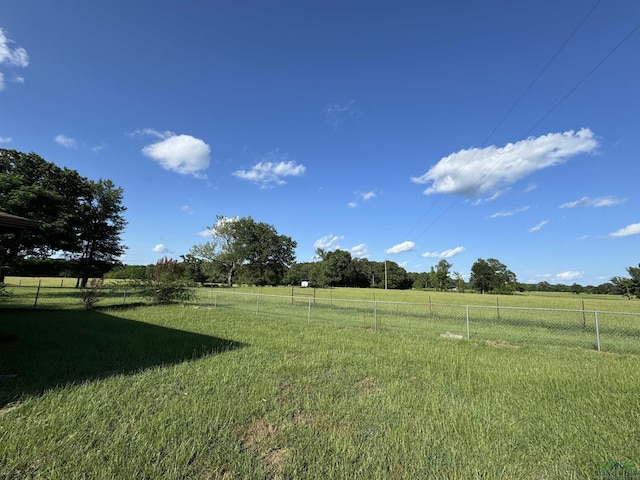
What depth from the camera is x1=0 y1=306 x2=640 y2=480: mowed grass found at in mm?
2771

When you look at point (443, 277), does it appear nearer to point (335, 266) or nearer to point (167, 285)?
point (335, 266)

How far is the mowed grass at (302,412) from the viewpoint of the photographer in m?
2.77

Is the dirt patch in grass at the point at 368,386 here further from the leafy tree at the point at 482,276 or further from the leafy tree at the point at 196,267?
the leafy tree at the point at 482,276

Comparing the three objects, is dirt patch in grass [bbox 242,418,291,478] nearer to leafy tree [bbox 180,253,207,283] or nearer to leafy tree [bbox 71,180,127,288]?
leafy tree [bbox 71,180,127,288]

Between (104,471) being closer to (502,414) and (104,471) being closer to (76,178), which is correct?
(502,414)

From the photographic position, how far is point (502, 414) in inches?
158

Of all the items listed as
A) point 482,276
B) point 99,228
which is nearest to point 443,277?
point 482,276

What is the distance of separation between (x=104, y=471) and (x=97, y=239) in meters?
37.6

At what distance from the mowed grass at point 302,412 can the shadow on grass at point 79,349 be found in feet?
0.16

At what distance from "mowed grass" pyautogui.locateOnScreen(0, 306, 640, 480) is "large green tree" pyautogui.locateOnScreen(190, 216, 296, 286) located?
2138 inches

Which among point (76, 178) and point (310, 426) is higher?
point (76, 178)

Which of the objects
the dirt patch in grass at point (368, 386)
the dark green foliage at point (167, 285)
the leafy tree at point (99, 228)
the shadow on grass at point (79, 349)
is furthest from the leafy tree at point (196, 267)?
the dirt patch in grass at point (368, 386)

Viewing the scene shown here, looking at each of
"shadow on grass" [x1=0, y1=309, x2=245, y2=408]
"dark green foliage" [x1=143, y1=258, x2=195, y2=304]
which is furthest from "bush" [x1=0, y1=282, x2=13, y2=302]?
"dark green foliage" [x1=143, y1=258, x2=195, y2=304]

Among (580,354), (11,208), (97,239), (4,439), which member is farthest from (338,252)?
(4,439)
